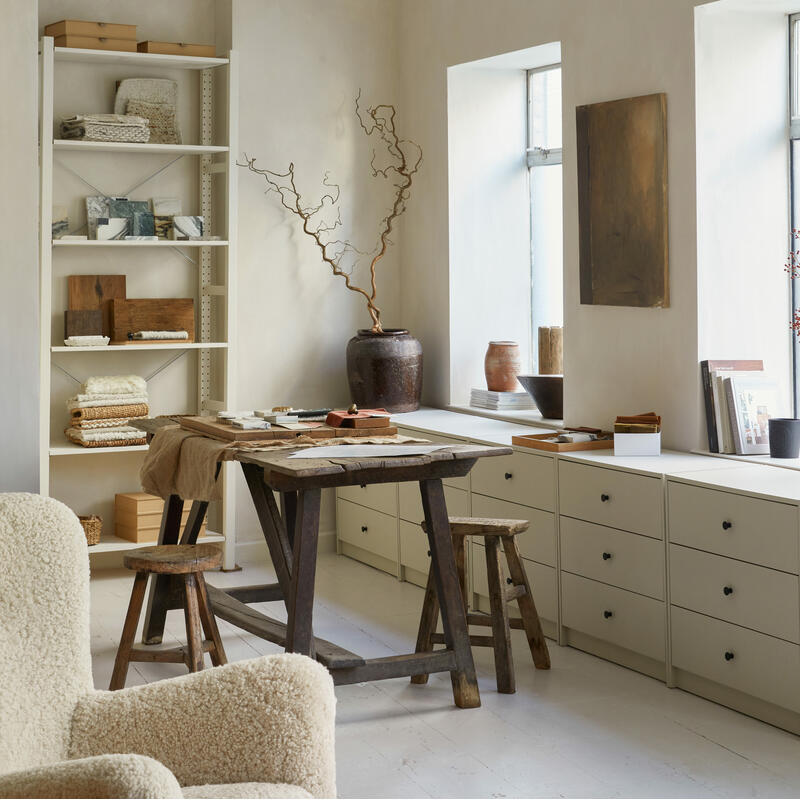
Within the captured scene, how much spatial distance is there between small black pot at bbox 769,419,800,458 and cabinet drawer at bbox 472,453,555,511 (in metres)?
0.80

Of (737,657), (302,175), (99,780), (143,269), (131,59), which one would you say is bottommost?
(737,657)

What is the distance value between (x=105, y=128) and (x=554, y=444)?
8.34ft

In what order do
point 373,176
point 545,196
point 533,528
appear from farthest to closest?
point 373,176
point 545,196
point 533,528

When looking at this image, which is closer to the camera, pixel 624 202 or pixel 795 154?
pixel 795 154

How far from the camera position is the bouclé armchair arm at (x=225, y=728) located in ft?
6.72

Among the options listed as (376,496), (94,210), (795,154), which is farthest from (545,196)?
(94,210)

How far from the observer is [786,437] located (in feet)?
13.3

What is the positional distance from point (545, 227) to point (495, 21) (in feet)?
3.44

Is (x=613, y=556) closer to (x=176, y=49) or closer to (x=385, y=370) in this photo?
(x=385, y=370)

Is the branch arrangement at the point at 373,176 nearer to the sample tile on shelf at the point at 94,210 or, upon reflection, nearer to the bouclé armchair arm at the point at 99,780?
the sample tile on shelf at the point at 94,210

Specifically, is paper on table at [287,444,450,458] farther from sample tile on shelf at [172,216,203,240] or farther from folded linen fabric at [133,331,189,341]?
sample tile on shelf at [172,216,203,240]

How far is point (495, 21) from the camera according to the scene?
535 centimetres

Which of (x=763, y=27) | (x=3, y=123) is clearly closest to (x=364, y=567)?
(x=763, y=27)

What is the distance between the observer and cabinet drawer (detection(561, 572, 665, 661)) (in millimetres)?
3881
